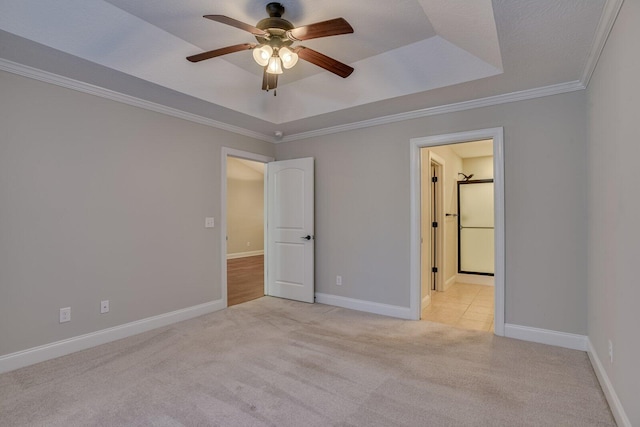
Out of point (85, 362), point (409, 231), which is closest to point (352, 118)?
point (409, 231)

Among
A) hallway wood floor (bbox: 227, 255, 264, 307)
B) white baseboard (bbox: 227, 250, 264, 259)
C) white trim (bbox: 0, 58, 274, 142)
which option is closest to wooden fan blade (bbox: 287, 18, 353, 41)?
white trim (bbox: 0, 58, 274, 142)

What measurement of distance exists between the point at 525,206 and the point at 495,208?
0.26 metres

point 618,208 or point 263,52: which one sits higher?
point 263,52

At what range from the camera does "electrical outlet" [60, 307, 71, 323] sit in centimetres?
277

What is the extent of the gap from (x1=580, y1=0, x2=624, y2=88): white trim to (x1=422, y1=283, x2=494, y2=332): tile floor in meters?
2.56

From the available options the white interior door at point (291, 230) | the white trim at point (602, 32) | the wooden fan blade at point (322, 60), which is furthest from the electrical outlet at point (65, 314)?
the white trim at point (602, 32)

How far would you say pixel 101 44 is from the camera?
2.47m

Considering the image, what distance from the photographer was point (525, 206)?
310 cm

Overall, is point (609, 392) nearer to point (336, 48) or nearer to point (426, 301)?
point (426, 301)

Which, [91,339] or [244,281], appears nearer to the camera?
[91,339]

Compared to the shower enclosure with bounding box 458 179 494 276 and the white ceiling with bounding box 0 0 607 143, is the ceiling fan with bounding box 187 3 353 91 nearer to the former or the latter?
the white ceiling with bounding box 0 0 607 143

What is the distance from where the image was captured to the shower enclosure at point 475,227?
227 inches

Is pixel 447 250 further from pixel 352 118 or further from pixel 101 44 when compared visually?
pixel 101 44

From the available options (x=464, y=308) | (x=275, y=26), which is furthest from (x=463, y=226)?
(x=275, y=26)
